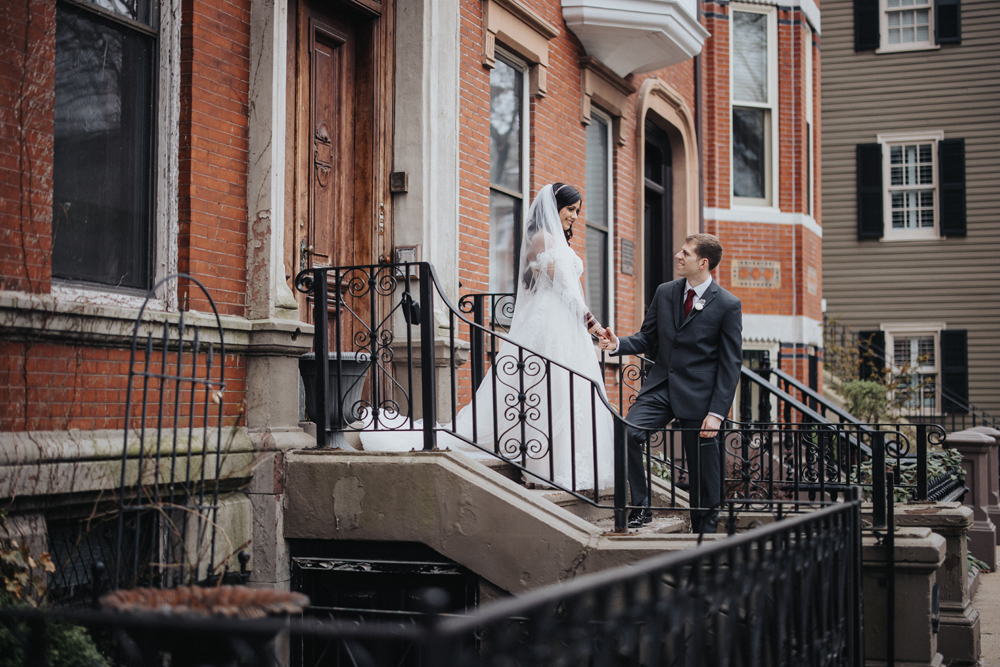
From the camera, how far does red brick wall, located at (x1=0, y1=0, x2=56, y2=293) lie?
14.7 ft

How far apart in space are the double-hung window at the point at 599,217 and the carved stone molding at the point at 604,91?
0.11 metres

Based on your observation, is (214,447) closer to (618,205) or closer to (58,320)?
(58,320)

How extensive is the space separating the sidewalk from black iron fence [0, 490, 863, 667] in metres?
2.55

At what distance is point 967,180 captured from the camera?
20969mm

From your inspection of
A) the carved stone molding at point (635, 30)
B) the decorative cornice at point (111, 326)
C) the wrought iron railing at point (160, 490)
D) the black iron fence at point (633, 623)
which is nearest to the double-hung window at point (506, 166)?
the carved stone molding at point (635, 30)

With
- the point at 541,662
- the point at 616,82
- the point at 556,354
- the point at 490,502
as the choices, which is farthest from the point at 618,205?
the point at 541,662

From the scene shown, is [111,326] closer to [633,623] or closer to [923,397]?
[633,623]

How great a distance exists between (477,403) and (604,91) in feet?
17.3

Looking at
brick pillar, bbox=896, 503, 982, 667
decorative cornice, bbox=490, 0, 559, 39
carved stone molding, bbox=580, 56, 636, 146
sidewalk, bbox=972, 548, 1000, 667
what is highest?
decorative cornice, bbox=490, 0, 559, 39

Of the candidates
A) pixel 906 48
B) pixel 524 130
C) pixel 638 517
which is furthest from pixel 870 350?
pixel 638 517

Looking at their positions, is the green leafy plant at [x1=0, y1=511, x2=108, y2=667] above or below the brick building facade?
below

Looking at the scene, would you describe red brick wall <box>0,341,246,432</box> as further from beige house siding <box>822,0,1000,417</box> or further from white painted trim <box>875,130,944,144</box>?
white painted trim <box>875,130,944,144</box>

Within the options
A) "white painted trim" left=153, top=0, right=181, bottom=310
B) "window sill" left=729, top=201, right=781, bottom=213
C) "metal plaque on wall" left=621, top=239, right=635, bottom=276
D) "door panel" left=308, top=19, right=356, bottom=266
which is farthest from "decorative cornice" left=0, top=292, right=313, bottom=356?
"window sill" left=729, top=201, right=781, bottom=213

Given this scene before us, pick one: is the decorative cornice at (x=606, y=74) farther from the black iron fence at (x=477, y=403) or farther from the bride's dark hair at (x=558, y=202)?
the bride's dark hair at (x=558, y=202)
